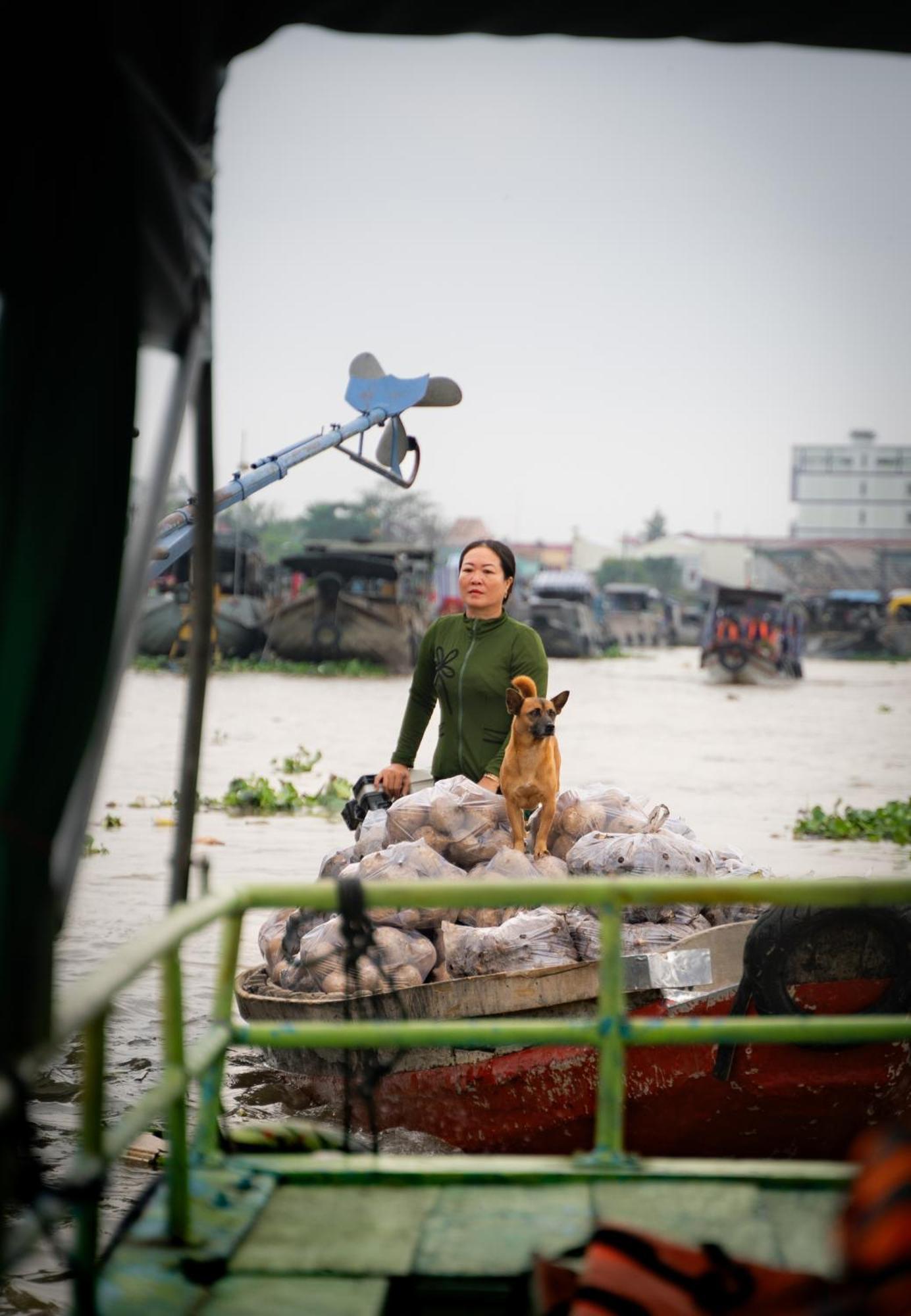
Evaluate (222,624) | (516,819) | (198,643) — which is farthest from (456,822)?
(222,624)

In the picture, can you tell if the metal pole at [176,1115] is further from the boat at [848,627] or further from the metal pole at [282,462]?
the boat at [848,627]

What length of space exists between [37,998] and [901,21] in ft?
7.92

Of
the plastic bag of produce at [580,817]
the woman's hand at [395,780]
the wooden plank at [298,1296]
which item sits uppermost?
the woman's hand at [395,780]

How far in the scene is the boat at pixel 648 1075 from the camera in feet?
15.1

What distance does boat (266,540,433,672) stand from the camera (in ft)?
113

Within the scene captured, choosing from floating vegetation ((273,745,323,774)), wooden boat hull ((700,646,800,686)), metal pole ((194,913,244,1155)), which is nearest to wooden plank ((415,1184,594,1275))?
metal pole ((194,913,244,1155))

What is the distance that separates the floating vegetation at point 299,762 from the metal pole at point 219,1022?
42.0 ft

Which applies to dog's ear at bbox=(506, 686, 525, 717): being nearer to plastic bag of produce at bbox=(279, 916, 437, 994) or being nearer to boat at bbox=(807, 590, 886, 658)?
plastic bag of produce at bbox=(279, 916, 437, 994)

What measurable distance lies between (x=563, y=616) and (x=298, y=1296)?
140ft

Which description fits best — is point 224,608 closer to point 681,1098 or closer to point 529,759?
point 529,759

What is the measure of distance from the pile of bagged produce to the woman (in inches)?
6.6

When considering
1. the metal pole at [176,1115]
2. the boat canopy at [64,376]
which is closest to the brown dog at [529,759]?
the boat canopy at [64,376]

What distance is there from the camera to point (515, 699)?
5.01 meters

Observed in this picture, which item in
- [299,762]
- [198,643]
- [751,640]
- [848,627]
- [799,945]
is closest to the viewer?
[198,643]
